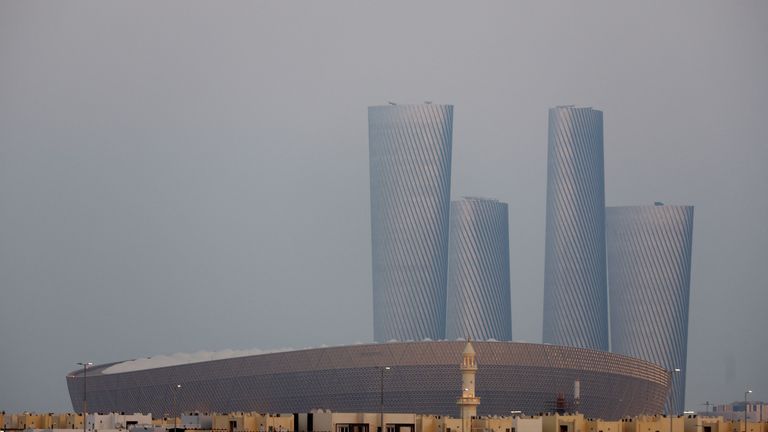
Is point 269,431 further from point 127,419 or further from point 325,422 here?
point 127,419

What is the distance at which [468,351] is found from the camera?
630ft

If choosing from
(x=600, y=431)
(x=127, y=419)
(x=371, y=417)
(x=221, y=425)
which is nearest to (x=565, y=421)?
(x=600, y=431)

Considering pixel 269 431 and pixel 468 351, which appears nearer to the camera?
pixel 269 431

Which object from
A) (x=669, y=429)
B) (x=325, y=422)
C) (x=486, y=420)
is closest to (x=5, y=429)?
(x=325, y=422)

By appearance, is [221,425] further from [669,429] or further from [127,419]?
[669,429]

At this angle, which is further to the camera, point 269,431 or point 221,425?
point 221,425

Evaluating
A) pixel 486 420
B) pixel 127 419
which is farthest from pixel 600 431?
pixel 127 419

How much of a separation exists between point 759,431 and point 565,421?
1661 centimetres

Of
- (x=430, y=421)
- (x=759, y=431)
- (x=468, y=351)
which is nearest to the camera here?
(x=759, y=431)

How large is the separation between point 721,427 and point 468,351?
32140mm

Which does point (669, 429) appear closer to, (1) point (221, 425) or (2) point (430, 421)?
(2) point (430, 421)

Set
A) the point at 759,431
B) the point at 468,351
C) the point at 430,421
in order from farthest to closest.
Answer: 1. the point at 468,351
2. the point at 430,421
3. the point at 759,431

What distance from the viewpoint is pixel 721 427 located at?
168m

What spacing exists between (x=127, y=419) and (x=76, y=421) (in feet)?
25.3
